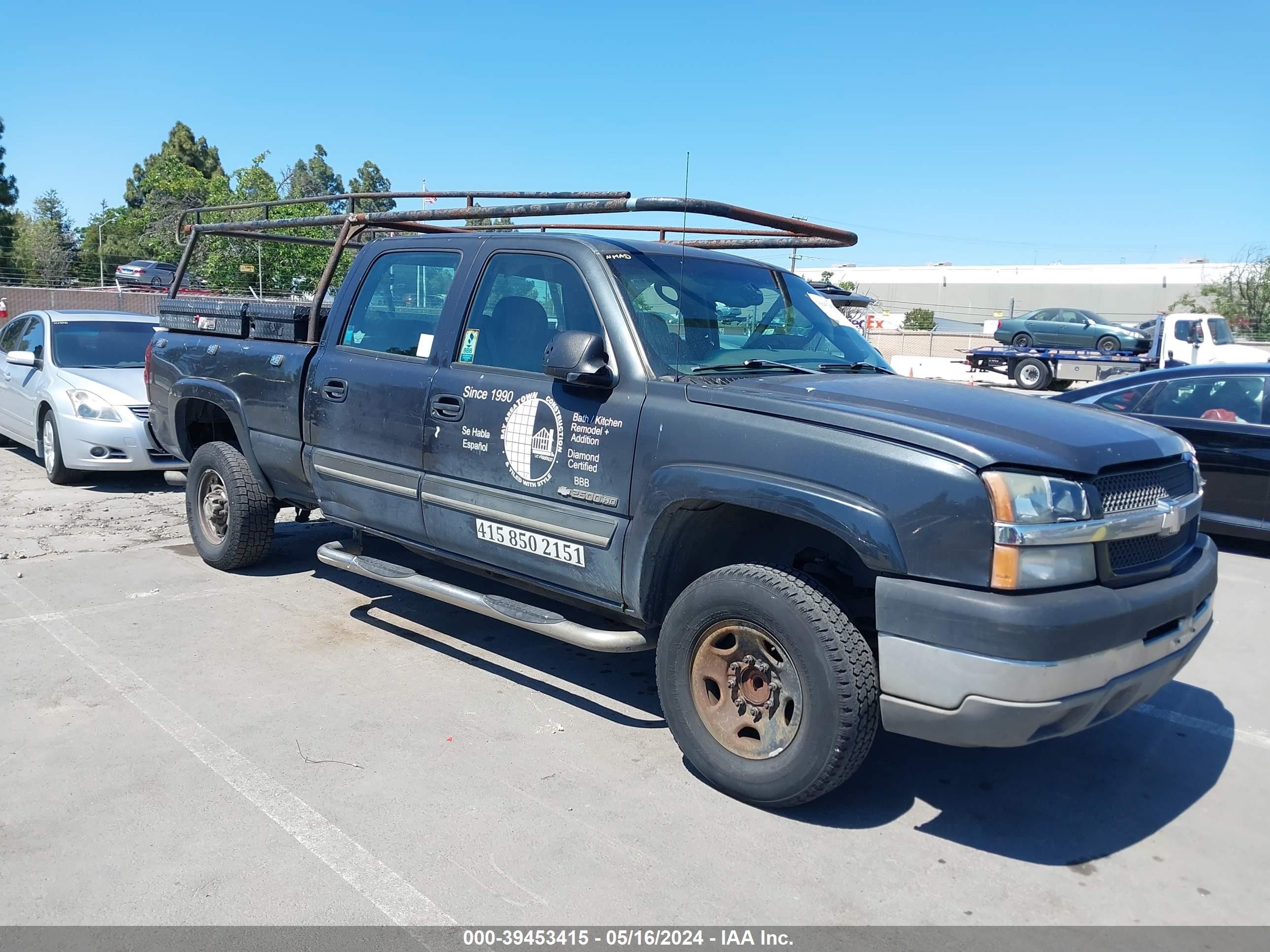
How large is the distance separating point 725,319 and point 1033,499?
174 centimetres

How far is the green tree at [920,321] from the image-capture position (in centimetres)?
5719

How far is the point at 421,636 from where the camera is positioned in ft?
18.1

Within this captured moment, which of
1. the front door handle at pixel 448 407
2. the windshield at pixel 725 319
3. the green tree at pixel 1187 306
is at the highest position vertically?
the green tree at pixel 1187 306

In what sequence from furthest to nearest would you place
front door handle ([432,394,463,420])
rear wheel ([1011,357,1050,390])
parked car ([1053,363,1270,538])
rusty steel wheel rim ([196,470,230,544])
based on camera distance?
rear wheel ([1011,357,1050,390]) < parked car ([1053,363,1270,538]) < rusty steel wheel rim ([196,470,230,544]) < front door handle ([432,394,463,420])

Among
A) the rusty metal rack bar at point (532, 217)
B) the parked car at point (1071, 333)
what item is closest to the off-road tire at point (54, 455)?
the rusty metal rack bar at point (532, 217)

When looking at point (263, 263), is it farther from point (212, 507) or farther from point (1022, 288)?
point (1022, 288)

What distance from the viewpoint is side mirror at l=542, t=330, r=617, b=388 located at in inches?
156

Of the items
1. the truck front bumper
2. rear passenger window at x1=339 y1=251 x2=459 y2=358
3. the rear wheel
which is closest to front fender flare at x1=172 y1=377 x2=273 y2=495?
rear passenger window at x1=339 y1=251 x2=459 y2=358

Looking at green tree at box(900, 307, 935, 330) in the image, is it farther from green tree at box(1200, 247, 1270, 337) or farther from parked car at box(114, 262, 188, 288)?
parked car at box(114, 262, 188, 288)

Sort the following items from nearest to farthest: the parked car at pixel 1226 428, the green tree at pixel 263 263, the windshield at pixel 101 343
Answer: the parked car at pixel 1226 428, the windshield at pixel 101 343, the green tree at pixel 263 263

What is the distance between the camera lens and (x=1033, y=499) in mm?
3100

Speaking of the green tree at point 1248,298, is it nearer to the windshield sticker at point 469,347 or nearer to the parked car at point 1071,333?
the parked car at point 1071,333

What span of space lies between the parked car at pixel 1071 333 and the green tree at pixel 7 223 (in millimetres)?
33247

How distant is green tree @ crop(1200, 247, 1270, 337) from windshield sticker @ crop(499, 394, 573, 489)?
39.7 m
